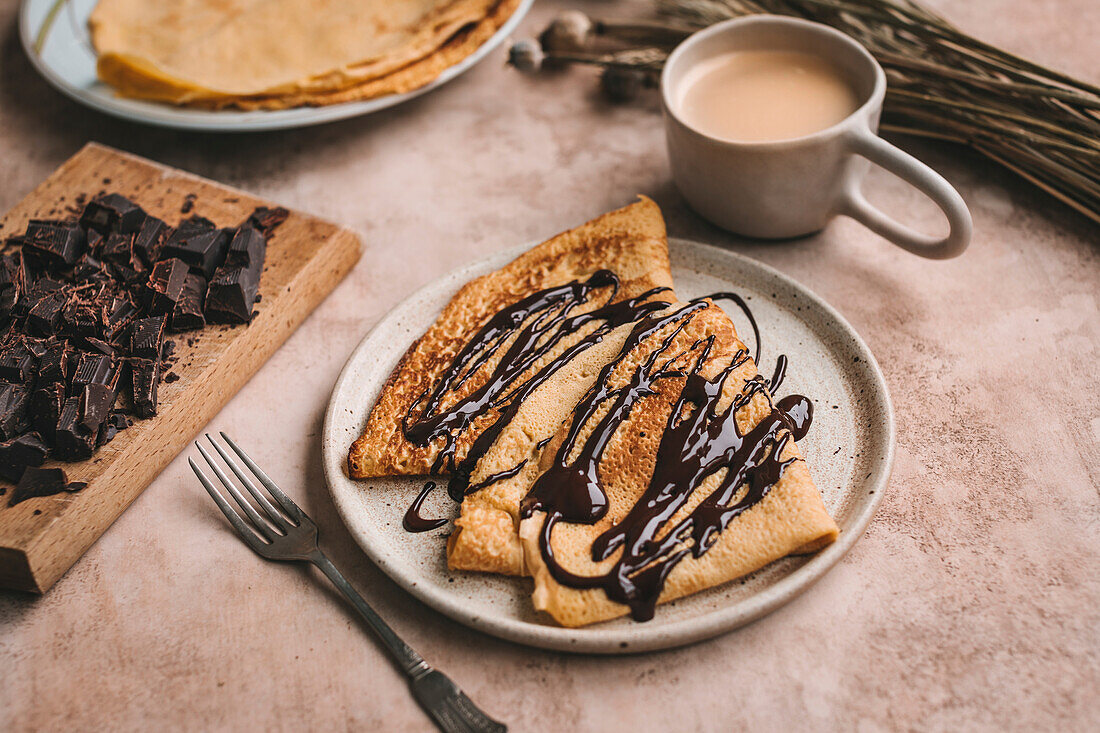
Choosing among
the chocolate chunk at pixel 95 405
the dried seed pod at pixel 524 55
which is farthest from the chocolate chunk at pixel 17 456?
the dried seed pod at pixel 524 55

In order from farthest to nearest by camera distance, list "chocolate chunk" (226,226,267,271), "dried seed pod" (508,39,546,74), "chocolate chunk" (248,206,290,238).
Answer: "dried seed pod" (508,39,546,74)
"chocolate chunk" (248,206,290,238)
"chocolate chunk" (226,226,267,271)

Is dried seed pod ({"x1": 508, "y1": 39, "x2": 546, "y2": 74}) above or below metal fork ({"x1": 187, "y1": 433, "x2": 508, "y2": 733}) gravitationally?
above

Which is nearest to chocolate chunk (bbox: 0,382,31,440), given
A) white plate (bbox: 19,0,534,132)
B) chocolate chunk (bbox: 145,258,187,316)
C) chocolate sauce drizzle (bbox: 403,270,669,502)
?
chocolate chunk (bbox: 145,258,187,316)

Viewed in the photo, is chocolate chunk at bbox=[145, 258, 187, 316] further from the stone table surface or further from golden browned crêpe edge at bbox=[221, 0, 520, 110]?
A: golden browned crêpe edge at bbox=[221, 0, 520, 110]

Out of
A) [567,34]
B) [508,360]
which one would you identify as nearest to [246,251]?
[508,360]

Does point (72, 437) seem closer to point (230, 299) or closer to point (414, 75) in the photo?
point (230, 299)

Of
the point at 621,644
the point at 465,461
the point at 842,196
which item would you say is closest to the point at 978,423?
the point at 842,196

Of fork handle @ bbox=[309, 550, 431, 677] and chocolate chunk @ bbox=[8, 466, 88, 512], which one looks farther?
chocolate chunk @ bbox=[8, 466, 88, 512]

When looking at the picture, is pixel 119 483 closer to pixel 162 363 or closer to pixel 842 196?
pixel 162 363
